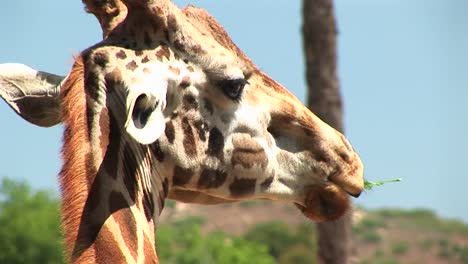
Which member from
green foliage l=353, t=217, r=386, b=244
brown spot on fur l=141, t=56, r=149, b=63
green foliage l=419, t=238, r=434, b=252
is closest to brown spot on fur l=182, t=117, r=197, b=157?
brown spot on fur l=141, t=56, r=149, b=63

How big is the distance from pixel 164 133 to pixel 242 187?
0.72 metres

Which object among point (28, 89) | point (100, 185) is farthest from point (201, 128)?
point (28, 89)

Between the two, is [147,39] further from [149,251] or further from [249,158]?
[149,251]

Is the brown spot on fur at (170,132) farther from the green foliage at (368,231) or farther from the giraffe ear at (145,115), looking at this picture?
the green foliage at (368,231)

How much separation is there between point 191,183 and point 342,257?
10083 mm

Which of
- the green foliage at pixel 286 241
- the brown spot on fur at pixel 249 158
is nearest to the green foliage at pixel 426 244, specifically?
the green foliage at pixel 286 241

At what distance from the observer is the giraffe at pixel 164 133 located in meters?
6.40

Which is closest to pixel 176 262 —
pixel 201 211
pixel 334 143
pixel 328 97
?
pixel 328 97

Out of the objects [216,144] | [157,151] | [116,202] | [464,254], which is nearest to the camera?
[116,202]

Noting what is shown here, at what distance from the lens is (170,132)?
22.6 ft

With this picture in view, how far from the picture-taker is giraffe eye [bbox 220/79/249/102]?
23.4ft

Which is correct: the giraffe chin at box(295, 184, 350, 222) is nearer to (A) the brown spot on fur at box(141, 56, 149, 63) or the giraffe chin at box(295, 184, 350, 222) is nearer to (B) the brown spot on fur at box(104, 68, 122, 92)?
(A) the brown spot on fur at box(141, 56, 149, 63)

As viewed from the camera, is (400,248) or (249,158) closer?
(249,158)

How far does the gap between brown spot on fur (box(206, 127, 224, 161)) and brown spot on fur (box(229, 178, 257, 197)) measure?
0.21 metres
